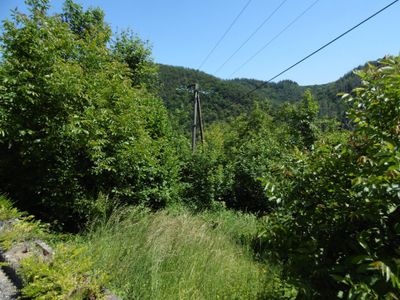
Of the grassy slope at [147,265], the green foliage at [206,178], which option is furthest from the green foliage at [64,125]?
the green foliage at [206,178]

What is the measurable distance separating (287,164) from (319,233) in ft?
2.14

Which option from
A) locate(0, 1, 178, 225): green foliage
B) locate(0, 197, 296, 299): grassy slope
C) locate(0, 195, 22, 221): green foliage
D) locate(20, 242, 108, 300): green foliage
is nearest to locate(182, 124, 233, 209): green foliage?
locate(0, 1, 178, 225): green foliage

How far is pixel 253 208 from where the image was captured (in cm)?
1008

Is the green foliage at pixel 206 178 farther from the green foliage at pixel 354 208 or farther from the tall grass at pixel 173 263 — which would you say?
the green foliage at pixel 354 208

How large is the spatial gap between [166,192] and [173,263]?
11.5ft

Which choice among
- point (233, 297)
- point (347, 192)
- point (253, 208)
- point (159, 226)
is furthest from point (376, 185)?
point (253, 208)

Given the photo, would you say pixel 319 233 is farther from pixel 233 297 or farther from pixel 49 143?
pixel 49 143

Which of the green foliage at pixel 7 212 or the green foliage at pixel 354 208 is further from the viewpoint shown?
the green foliage at pixel 7 212

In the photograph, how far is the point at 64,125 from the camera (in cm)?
498

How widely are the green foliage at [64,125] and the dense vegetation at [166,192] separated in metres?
0.03

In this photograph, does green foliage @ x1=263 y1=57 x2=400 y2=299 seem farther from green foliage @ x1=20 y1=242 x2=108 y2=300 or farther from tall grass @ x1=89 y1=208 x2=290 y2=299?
green foliage @ x1=20 y1=242 x2=108 y2=300

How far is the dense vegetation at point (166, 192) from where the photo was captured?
198 cm

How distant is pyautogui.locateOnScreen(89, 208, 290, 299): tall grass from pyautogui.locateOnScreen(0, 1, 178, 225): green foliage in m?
1.18

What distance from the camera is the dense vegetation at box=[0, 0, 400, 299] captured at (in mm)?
1977
